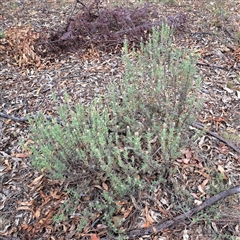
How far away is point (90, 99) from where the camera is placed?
134 inches

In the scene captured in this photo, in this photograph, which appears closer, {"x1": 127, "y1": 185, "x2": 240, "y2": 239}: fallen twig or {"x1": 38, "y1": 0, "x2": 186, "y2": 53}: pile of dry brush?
{"x1": 127, "y1": 185, "x2": 240, "y2": 239}: fallen twig

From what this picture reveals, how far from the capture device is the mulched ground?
2.29 meters

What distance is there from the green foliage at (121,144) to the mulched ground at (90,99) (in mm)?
200

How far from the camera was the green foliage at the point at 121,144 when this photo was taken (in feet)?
7.19

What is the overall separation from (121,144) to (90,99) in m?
0.97

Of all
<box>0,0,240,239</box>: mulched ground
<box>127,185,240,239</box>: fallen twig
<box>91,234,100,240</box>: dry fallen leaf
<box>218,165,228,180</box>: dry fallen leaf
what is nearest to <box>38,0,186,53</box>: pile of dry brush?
<box>0,0,240,239</box>: mulched ground

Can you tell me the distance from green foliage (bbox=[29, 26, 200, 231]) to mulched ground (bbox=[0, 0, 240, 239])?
0.66 feet

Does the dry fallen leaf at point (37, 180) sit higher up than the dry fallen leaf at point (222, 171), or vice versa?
A: the dry fallen leaf at point (37, 180)

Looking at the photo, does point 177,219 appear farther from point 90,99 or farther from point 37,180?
point 90,99

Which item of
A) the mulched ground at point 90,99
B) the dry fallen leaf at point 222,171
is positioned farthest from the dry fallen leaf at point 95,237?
the dry fallen leaf at point 222,171

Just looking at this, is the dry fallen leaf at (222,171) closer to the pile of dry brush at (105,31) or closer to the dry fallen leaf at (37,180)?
the dry fallen leaf at (37,180)

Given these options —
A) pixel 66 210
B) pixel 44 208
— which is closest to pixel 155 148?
pixel 66 210

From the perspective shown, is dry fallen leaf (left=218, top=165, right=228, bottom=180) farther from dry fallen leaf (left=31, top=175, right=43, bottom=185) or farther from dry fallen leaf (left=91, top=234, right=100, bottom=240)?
dry fallen leaf (left=31, top=175, right=43, bottom=185)

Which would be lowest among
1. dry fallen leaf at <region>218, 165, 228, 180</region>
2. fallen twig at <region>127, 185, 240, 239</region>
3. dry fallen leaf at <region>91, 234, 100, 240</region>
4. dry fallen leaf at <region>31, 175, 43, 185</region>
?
dry fallen leaf at <region>218, 165, 228, 180</region>
